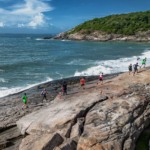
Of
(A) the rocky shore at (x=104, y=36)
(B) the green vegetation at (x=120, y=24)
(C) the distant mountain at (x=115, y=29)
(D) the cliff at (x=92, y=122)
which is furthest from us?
(B) the green vegetation at (x=120, y=24)

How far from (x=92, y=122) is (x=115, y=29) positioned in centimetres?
14345

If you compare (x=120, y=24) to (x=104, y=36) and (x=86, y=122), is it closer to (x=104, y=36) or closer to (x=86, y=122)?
(x=104, y=36)

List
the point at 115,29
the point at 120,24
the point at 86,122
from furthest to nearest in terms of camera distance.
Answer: the point at 120,24 < the point at 115,29 < the point at 86,122

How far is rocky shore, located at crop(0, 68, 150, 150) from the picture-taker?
1806 cm

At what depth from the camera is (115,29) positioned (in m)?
159

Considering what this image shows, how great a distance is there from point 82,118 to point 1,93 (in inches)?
830

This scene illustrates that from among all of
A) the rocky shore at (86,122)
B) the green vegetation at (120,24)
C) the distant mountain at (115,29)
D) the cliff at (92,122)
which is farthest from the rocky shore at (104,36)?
the cliff at (92,122)

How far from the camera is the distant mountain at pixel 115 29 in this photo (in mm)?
151750

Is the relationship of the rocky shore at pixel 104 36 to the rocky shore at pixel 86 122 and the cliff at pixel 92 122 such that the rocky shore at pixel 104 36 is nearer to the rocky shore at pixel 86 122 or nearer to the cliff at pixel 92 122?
the rocky shore at pixel 86 122

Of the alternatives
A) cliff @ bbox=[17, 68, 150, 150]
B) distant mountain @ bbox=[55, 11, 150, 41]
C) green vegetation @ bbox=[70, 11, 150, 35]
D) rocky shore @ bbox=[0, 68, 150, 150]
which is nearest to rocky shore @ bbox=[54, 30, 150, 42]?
distant mountain @ bbox=[55, 11, 150, 41]

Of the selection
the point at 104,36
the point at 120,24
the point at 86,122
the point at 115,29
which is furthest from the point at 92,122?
the point at 120,24

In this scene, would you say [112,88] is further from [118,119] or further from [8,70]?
[8,70]

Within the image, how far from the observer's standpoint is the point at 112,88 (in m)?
26.7

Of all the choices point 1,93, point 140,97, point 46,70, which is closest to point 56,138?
point 140,97
